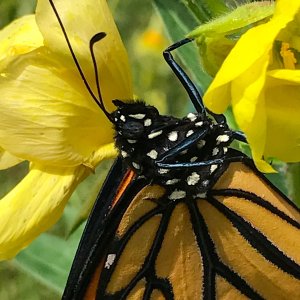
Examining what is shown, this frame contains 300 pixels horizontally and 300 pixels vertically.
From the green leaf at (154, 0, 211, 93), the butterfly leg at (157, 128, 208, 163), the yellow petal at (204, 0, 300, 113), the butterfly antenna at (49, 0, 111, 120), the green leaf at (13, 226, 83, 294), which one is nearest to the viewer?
the yellow petal at (204, 0, 300, 113)

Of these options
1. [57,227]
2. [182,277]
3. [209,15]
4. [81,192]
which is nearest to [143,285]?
[182,277]

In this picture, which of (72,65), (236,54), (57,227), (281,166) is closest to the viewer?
(236,54)

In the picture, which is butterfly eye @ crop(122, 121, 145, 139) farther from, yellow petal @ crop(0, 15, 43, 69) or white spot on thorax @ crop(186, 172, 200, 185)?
yellow petal @ crop(0, 15, 43, 69)

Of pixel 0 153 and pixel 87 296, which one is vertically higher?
pixel 0 153

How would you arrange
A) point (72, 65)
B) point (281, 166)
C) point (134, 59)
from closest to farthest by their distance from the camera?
point (72, 65) → point (281, 166) → point (134, 59)

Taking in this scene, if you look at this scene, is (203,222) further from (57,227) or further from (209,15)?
(57,227)

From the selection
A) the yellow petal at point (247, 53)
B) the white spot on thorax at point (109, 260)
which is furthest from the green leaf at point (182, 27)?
the yellow petal at point (247, 53)

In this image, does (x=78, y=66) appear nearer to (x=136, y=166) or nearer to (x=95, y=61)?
(x=95, y=61)

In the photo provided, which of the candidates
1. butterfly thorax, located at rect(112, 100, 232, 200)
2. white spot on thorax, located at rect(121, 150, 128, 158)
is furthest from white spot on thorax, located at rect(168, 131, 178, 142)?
white spot on thorax, located at rect(121, 150, 128, 158)
